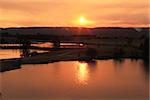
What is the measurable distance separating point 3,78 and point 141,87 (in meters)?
9.37

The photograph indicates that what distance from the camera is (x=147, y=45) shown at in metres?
48.1

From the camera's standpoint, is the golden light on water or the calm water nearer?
the calm water

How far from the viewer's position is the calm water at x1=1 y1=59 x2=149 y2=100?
19.0m

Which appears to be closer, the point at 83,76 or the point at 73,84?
the point at 73,84

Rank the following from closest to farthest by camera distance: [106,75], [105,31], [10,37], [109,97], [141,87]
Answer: [109,97] < [141,87] < [106,75] < [10,37] < [105,31]

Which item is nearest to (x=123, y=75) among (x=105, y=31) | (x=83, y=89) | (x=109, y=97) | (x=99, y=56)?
(x=83, y=89)

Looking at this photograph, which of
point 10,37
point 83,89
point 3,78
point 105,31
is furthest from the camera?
point 105,31

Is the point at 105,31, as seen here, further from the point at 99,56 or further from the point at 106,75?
the point at 106,75

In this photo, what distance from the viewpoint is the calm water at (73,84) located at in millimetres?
19047

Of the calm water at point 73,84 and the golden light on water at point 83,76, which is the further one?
the golden light on water at point 83,76

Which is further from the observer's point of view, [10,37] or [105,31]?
[105,31]

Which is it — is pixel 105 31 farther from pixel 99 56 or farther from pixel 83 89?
pixel 83 89

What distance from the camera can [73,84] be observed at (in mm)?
23016

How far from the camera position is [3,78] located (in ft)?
84.2
